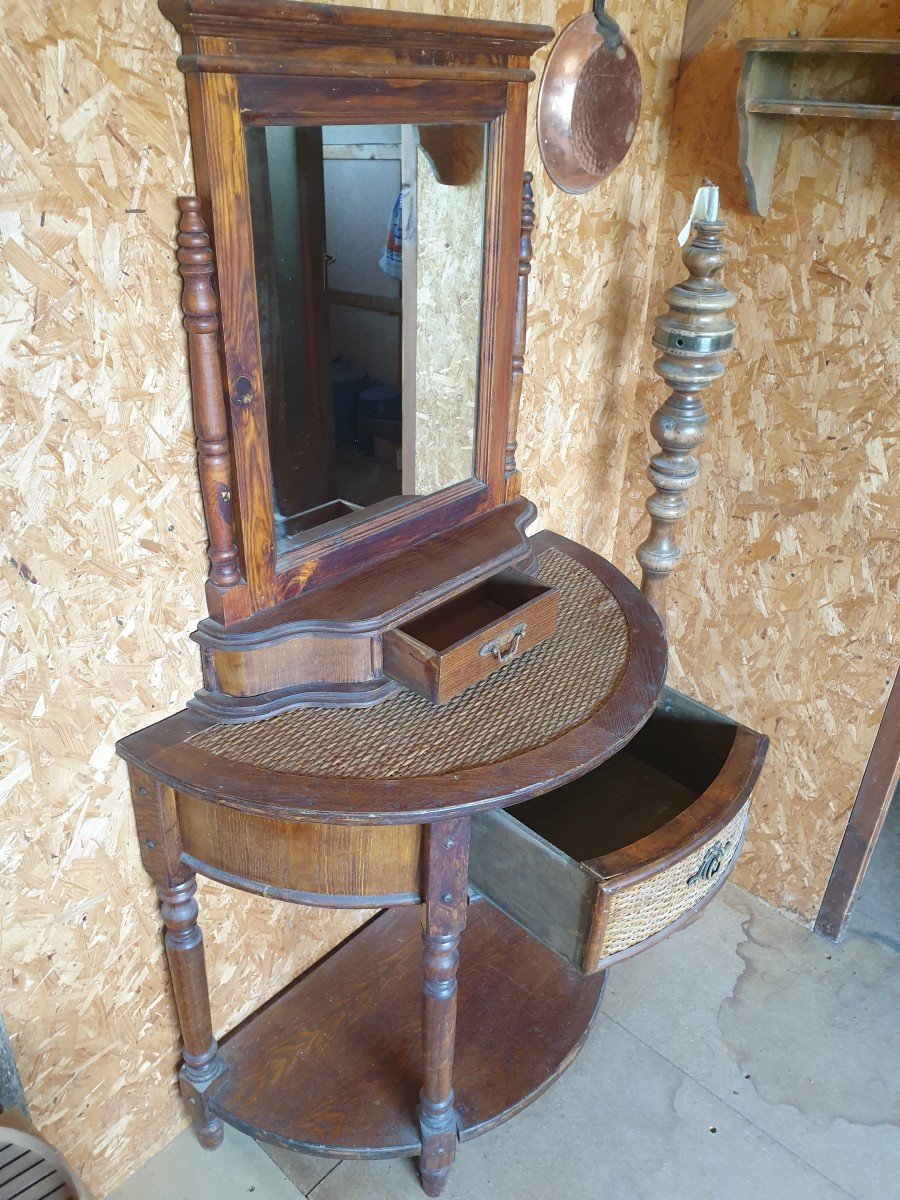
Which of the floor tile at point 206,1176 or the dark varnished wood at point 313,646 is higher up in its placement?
the dark varnished wood at point 313,646

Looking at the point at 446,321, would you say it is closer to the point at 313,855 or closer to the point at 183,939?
the point at 313,855

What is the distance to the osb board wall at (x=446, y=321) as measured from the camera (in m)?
1.27

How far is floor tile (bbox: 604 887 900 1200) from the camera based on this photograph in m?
1.59

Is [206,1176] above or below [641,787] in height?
below

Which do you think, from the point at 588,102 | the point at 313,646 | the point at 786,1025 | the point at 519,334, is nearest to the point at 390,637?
the point at 313,646

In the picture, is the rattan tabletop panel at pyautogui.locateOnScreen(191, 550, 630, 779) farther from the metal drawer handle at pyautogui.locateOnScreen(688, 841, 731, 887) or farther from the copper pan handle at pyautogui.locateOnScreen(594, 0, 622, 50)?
the copper pan handle at pyautogui.locateOnScreen(594, 0, 622, 50)

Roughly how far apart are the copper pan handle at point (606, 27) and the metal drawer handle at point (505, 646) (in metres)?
0.94

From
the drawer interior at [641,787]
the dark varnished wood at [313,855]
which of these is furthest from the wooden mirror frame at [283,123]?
the drawer interior at [641,787]

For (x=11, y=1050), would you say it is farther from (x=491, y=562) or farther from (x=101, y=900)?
(x=491, y=562)

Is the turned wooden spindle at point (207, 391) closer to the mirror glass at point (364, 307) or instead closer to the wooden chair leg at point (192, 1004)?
the mirror glass at point (364, 307)

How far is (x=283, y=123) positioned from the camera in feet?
3.31

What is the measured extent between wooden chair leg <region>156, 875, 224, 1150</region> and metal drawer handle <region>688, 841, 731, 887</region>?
701mm

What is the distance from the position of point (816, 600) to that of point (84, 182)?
1.46 metres

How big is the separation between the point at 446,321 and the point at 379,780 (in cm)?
68
